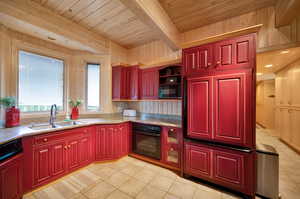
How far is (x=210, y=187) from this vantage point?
5.87ft

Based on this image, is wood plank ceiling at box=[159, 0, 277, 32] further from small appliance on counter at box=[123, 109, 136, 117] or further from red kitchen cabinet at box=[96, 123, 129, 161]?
red kitchen cabinet at box=[96, 123, 129, 161]

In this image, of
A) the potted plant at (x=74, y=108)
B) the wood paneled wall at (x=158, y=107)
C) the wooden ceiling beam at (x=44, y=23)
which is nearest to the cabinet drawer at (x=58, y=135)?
the potted plant at (x=74, y=108)

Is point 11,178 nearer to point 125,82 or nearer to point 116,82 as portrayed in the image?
point 116,82

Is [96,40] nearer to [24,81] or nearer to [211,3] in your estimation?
[24,81]

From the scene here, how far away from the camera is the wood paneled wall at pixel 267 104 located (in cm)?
538

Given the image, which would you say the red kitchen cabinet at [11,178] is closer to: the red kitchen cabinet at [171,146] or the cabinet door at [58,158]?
Answer: the cabinet door at [58,158]

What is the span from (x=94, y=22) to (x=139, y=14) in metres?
1.34

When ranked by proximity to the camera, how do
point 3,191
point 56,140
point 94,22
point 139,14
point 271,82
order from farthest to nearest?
point 271,82
point 94,22
point 56,140
point 139,14
point 3,191

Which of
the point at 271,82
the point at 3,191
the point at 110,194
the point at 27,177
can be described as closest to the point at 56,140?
the point at 27,177

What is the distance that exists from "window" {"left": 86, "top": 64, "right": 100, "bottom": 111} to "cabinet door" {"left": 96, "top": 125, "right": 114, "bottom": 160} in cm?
85

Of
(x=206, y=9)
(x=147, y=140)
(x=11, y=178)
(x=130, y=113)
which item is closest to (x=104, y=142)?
(x=147, y=140)

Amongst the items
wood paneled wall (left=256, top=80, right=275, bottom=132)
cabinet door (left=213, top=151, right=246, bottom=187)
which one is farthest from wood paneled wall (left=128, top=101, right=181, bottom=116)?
wood paneled wall (left=256, top=80, right=275, bottom=132)

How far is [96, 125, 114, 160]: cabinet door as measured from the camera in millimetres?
2430

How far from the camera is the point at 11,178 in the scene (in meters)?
1.35
